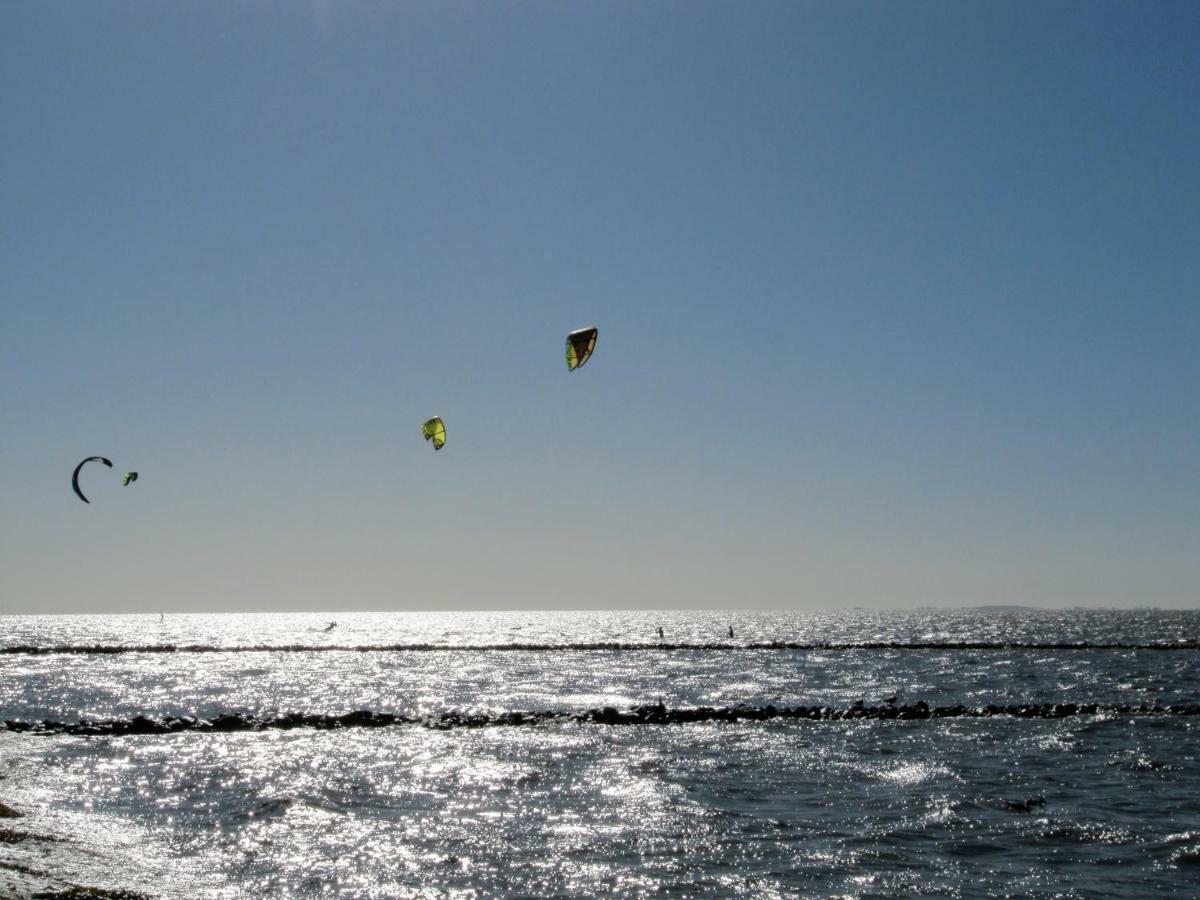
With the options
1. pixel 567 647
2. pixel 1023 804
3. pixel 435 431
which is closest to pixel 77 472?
pixel 435 431

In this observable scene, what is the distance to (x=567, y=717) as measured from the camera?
147 ft

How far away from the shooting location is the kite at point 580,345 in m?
18.2

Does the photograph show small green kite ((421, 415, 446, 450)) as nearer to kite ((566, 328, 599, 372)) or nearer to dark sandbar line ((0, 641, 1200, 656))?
kite ((566, 328, 599, 372))

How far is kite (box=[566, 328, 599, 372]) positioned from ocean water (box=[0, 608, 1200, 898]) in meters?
8.60

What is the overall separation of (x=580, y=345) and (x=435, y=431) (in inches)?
260

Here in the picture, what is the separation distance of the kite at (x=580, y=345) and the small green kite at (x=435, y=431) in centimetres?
571

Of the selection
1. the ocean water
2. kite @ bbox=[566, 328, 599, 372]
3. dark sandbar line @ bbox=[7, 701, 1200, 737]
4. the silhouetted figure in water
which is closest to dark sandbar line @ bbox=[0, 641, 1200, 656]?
the ocean water

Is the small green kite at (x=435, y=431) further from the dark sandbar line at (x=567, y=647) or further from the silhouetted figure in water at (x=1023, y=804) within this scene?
the dark sandbar line at (x=567, y=647)

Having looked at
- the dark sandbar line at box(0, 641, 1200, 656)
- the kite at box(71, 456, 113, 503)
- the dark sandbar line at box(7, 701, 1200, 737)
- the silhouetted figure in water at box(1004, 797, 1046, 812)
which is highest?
the kite at box(71, 456, 113, 503)

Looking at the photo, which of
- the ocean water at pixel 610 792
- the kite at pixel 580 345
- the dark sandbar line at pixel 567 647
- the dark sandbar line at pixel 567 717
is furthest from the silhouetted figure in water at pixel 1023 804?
the dark sandbar line at pixel 567 647

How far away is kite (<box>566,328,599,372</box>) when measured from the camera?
1820 centimetres

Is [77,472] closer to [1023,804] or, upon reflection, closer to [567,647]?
[1023,804]

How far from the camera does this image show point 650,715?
4472 centimetres

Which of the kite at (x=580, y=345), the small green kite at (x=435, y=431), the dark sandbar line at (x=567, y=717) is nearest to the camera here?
the kite at (x=580, y=345)
